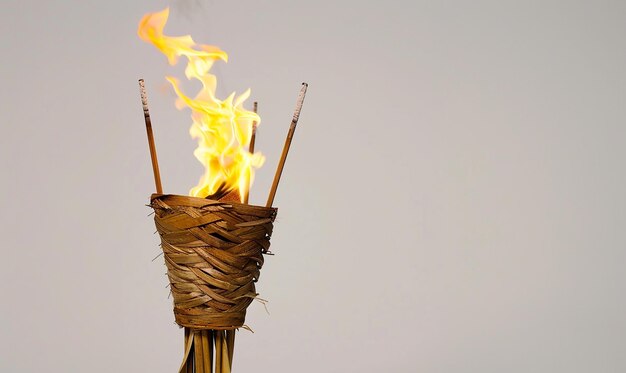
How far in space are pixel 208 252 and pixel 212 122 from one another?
14.4 inches

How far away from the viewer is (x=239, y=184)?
204 centimetres

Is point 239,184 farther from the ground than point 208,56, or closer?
closer

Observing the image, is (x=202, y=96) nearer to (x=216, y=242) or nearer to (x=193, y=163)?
(x=216, y=242)

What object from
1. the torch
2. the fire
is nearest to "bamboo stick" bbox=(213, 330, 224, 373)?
the torch

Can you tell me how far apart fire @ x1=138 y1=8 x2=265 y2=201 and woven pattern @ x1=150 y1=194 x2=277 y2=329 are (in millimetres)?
141

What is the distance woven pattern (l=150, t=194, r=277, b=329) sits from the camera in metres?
1.88

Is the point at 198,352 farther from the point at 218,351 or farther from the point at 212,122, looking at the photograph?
the point at 212,122

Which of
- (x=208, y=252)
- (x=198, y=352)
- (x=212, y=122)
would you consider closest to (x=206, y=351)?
(x=198, y=352)

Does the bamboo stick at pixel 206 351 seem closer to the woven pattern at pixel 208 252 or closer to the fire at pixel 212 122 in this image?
the woven pattern at pixel 208 252

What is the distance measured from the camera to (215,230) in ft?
Result: 6.17

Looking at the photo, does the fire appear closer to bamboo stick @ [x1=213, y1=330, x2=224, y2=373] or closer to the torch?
the torch

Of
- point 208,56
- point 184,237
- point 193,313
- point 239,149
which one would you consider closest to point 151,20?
point 208,56

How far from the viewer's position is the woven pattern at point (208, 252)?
1879mm

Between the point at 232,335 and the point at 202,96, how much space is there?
1.87 feet
